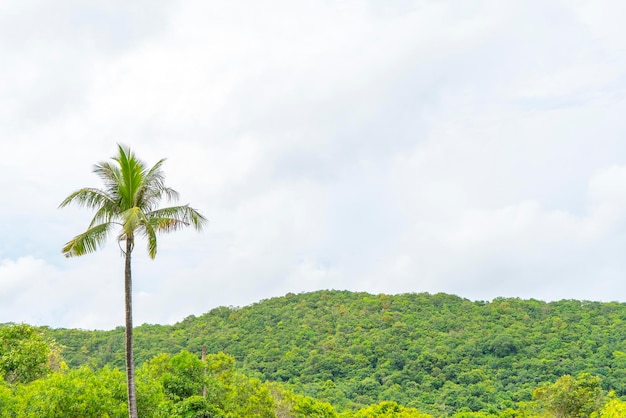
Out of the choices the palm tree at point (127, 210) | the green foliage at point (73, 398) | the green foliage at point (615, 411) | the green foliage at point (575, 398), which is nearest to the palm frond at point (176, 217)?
the palm tree at point (127, 210)

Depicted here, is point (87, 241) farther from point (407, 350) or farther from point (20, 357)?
point (407, 350)

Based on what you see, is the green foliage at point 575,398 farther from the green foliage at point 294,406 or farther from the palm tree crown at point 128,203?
the palm tree crown at point 128,203

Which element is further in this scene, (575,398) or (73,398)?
(575,398)

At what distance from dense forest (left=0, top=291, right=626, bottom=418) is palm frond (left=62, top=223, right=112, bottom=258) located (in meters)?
25.2

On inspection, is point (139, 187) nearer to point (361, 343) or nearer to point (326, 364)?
point (326, 364)

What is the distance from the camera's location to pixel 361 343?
276 feet

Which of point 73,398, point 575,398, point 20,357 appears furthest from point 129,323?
point 575,398

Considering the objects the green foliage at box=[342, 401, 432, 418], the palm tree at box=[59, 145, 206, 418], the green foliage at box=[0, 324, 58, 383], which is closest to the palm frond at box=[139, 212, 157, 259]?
the palm tree at box=[59, 145, 206, 418]

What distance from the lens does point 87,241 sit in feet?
54.7

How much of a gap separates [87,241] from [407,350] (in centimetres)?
6885

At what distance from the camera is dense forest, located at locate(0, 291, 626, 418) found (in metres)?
60.2

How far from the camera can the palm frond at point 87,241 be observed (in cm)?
1653

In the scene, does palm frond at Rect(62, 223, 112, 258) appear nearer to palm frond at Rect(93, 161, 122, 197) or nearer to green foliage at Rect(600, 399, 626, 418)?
palm frond at Rect(93, 161, 122, 197)

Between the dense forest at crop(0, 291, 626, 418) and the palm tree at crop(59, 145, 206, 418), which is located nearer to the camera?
the palm tree at crop(59, 145, 206, 418)
